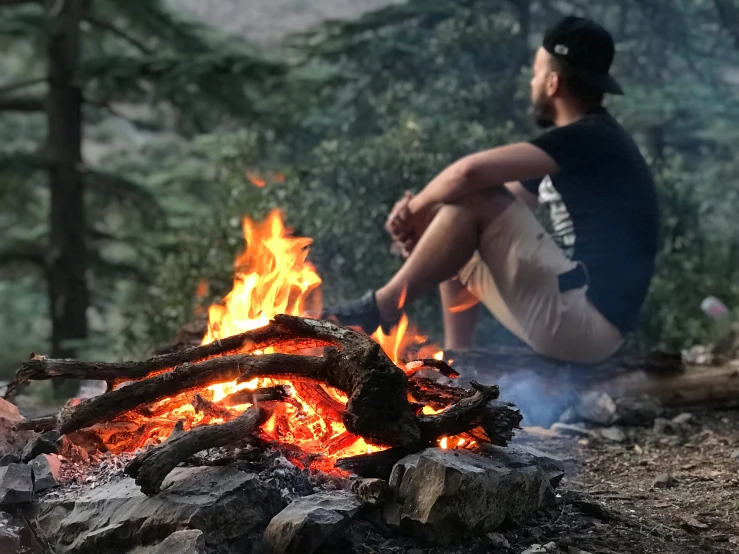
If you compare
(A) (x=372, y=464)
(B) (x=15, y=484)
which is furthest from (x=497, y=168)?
(B) (x=15, y=484)

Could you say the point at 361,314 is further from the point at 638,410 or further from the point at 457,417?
the point at 457,417

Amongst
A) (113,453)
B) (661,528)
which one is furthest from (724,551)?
(113,453)

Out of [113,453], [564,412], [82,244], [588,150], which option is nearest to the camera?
[113,453]

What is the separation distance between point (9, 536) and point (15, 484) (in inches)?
8.7

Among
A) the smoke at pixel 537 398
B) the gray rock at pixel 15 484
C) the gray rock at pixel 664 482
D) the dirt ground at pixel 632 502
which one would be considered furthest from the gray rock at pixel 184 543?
the smoke at pixel 537 398

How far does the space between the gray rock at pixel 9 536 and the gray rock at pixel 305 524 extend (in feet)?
2.20

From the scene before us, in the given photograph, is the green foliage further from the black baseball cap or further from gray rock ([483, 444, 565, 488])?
gray rock ([483, 444, 565, 488])

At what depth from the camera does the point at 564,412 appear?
409 centimetres

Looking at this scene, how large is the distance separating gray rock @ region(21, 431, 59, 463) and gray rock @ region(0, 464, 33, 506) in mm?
110

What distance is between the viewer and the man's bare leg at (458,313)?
4.52 meters

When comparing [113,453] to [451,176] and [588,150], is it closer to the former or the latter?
[451,176]

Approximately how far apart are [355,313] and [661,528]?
79.5 inches

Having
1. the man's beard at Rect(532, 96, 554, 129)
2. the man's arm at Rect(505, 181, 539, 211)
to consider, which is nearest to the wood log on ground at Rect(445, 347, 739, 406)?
the man's arm at Rect(505, 181, 539, 211)

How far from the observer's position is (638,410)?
4016 millimetres
